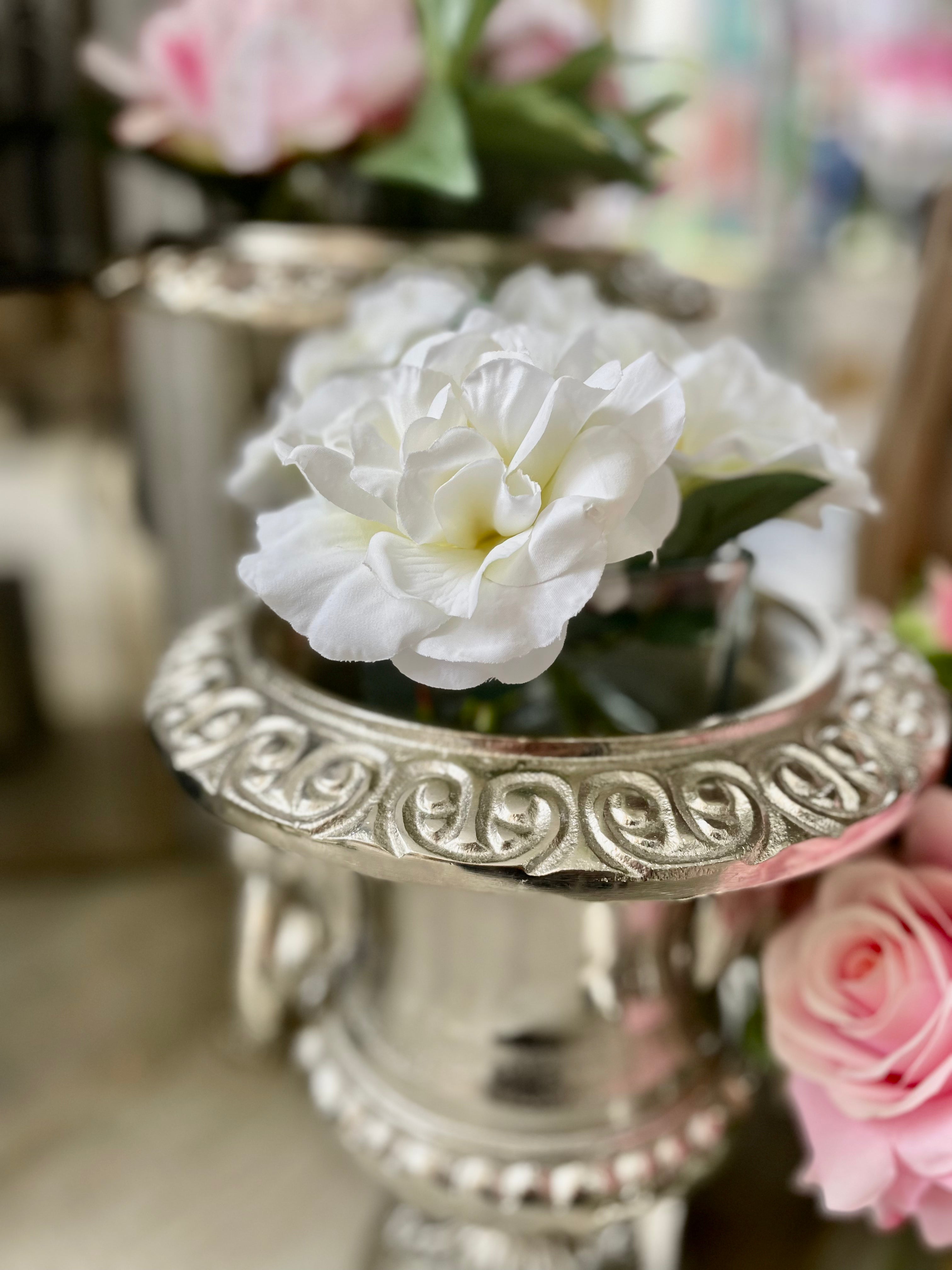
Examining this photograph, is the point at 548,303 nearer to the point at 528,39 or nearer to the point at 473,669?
the point at 473,669

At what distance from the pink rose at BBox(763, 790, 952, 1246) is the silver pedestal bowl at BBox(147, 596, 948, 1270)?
0.10ft

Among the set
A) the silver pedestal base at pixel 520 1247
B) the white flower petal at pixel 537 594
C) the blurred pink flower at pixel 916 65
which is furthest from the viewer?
the blurred pink flower at pixel 916 65

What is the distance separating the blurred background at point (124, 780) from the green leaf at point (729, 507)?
0.17 metres

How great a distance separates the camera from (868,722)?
0.80 ft

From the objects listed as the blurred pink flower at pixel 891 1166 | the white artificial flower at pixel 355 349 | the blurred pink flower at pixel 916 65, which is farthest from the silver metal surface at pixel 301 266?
the blurred pink flower at pixel 916 65

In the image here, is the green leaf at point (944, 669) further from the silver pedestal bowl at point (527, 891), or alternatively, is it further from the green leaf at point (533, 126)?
the green leaf at point (533, 126)

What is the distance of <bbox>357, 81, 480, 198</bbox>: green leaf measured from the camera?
1.17 ft

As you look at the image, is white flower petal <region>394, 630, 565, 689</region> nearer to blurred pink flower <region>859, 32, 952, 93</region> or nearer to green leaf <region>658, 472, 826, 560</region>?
green leaf <region>658, 472, 826, 560</region>

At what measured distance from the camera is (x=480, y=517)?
19 centimetres

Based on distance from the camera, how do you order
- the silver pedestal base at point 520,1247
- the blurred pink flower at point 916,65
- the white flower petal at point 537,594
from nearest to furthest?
the white flower petal at point 537,594 < the silver pedestal base at point 520,1247 < the blurred pink flower at point 916,65

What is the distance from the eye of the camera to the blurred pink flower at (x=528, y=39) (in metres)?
0.43

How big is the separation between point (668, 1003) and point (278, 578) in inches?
7.3

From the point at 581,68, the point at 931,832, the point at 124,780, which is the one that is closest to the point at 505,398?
the point at 931,832

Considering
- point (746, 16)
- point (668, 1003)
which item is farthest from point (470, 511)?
point (746, 16)
